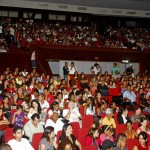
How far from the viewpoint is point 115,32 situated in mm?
23125

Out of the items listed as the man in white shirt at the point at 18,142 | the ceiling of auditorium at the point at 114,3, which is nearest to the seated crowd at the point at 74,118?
the man in white shirt at the point at 18,142

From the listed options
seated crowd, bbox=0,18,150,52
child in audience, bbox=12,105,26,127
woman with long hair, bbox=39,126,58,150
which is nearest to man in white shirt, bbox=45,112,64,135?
child in audience, bbox=12,105,26,127

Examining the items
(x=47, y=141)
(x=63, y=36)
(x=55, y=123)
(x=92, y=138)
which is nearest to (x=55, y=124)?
(x=55, y=123)

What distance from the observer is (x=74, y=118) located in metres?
8.39

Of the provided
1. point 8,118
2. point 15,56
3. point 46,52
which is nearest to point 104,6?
point 46,52

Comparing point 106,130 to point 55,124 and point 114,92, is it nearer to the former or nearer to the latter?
point 55,124

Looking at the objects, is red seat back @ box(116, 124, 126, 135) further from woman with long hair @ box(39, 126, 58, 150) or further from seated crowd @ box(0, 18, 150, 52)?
seated crowd @ box(0, 18, 150, 52)

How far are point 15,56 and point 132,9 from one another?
10.5 meters

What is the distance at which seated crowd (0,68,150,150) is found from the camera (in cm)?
623

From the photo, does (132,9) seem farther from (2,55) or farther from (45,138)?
(45,138)

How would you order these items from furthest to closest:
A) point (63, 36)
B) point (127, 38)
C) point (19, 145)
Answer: point (127, 38) → point (63, 36) → point (19, 145)

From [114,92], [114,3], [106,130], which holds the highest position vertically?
[114,3]

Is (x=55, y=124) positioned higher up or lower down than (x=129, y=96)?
lower down

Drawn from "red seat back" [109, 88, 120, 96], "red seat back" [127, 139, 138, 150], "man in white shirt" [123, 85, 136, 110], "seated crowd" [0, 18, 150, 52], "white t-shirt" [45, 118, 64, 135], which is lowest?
"red seat back" [127, 139, 138, 150]
